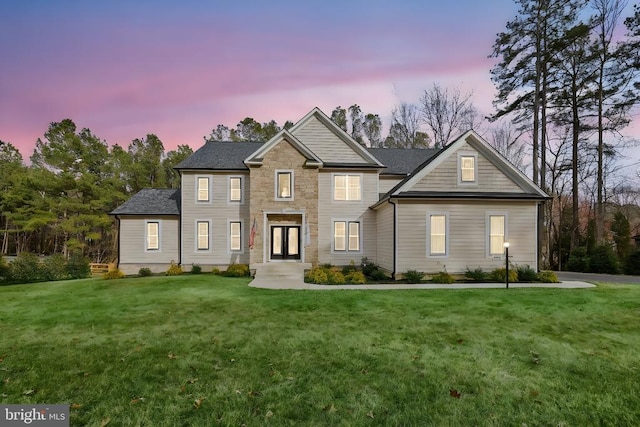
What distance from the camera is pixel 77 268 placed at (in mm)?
17531

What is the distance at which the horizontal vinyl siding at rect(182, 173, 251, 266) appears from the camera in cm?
1853

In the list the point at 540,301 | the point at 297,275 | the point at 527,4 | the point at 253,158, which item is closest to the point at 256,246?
the point at 297,275

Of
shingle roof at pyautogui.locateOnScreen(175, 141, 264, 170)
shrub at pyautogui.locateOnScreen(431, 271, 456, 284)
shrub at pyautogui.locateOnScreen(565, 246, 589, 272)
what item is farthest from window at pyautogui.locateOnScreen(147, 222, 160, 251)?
shrub at pyautogui.locateOnScreen(565, 246, 589, 272)

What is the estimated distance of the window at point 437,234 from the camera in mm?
14695

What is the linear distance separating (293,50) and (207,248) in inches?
465

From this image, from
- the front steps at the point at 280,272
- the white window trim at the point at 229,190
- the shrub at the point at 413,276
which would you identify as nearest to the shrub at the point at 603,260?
the shrub at the point at 413,276

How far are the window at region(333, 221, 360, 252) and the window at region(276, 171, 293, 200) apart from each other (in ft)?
10.6

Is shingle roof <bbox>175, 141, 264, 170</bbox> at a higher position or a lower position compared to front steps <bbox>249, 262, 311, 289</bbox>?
higher

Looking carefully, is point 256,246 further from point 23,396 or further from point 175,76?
point 23,396

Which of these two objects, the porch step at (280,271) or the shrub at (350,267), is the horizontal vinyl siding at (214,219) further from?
the shrub at (350,267)

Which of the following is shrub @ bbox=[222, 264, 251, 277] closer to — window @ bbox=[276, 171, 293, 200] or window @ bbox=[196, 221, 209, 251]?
window @ bbox=[196, 221, 209, 251]

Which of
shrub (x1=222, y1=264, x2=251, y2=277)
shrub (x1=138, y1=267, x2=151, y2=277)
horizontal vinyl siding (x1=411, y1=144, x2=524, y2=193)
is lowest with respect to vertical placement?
shrub (x1=138, y1=267, x2=151, y2=277)

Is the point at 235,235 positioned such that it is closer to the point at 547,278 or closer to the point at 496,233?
the point at 496,233

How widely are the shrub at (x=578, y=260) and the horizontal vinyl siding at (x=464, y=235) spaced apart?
31.9 feet
